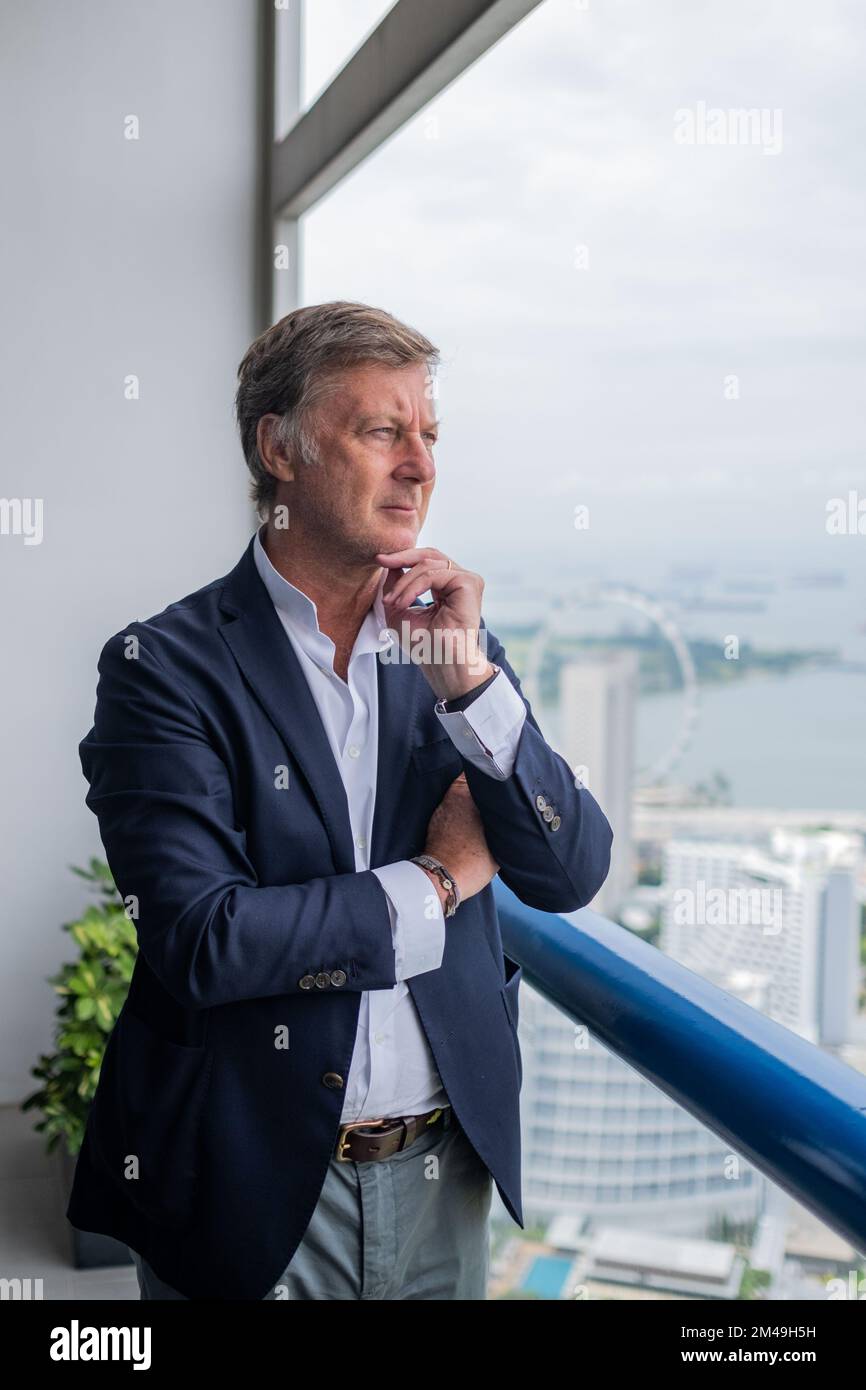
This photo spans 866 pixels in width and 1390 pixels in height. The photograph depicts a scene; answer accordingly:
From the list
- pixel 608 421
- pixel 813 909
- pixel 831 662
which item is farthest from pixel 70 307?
pixel 608 421

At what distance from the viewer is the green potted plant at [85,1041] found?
305 centimetres

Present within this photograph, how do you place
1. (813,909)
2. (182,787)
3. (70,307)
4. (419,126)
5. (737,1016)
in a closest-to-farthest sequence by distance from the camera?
(737,1016)
(182,787)
(419,126)
(813,909)
(70,307)

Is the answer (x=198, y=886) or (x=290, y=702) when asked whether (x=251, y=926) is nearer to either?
(x=198, y=886)

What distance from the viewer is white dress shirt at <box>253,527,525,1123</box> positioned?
1324 mm

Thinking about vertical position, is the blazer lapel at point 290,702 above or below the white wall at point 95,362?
below

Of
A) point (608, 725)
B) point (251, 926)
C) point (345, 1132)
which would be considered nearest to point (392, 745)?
point (251, 926)

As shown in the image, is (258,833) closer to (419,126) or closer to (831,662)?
(419,126)

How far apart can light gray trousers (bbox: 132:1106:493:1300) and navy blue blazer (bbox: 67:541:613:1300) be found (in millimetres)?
45

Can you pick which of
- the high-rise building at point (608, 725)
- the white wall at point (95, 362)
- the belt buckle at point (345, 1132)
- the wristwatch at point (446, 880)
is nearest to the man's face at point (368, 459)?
the wristwatch at point (446, 880)

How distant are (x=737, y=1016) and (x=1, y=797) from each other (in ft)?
9.93

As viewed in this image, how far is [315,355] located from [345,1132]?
33.9 inches

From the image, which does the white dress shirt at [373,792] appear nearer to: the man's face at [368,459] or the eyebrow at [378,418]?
the man's face at [368,459]

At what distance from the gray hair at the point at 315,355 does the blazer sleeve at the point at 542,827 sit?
42cm

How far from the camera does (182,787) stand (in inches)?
51.4
